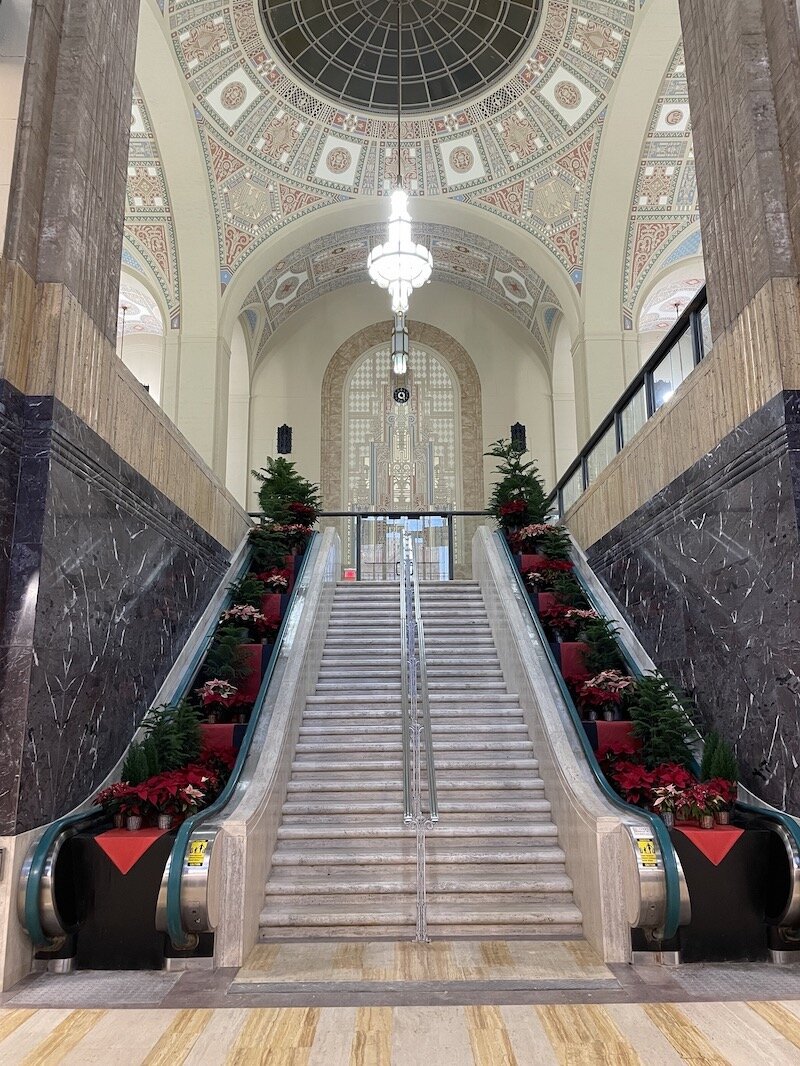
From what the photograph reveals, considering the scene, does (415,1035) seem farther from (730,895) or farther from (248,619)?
(248,619)

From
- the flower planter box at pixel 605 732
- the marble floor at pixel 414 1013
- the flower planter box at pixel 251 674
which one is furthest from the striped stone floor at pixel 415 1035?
the flower planter box at pixel 251 674

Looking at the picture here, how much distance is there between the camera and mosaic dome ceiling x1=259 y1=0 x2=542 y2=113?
11.1 metres

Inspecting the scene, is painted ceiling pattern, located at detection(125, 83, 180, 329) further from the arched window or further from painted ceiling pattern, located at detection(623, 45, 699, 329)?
painted ceiling pattern, located at detection(623, 45, 699, 329)

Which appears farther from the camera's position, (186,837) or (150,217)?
(150,217)

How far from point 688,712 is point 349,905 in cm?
266

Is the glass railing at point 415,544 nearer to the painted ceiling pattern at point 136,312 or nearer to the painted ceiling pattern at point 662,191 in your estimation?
the painted ceiling pattern at point 662,191

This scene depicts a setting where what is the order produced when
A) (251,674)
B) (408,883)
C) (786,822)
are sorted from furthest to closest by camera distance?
(251,674) → (408,883) → (786,822)

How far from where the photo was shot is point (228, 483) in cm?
1608

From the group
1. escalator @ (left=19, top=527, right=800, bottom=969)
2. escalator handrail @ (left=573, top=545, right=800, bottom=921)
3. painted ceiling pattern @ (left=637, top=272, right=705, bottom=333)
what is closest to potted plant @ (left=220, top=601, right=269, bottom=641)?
escalator @ (left=19, top=527, right=800, bottom=969)

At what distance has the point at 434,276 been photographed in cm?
1664

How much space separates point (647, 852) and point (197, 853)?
7.62ft

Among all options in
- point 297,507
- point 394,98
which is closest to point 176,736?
point 297,507

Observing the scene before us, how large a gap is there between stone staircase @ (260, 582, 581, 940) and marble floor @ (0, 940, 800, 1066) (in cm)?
41

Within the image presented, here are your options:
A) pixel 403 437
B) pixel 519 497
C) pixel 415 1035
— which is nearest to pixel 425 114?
pixel 403 437
